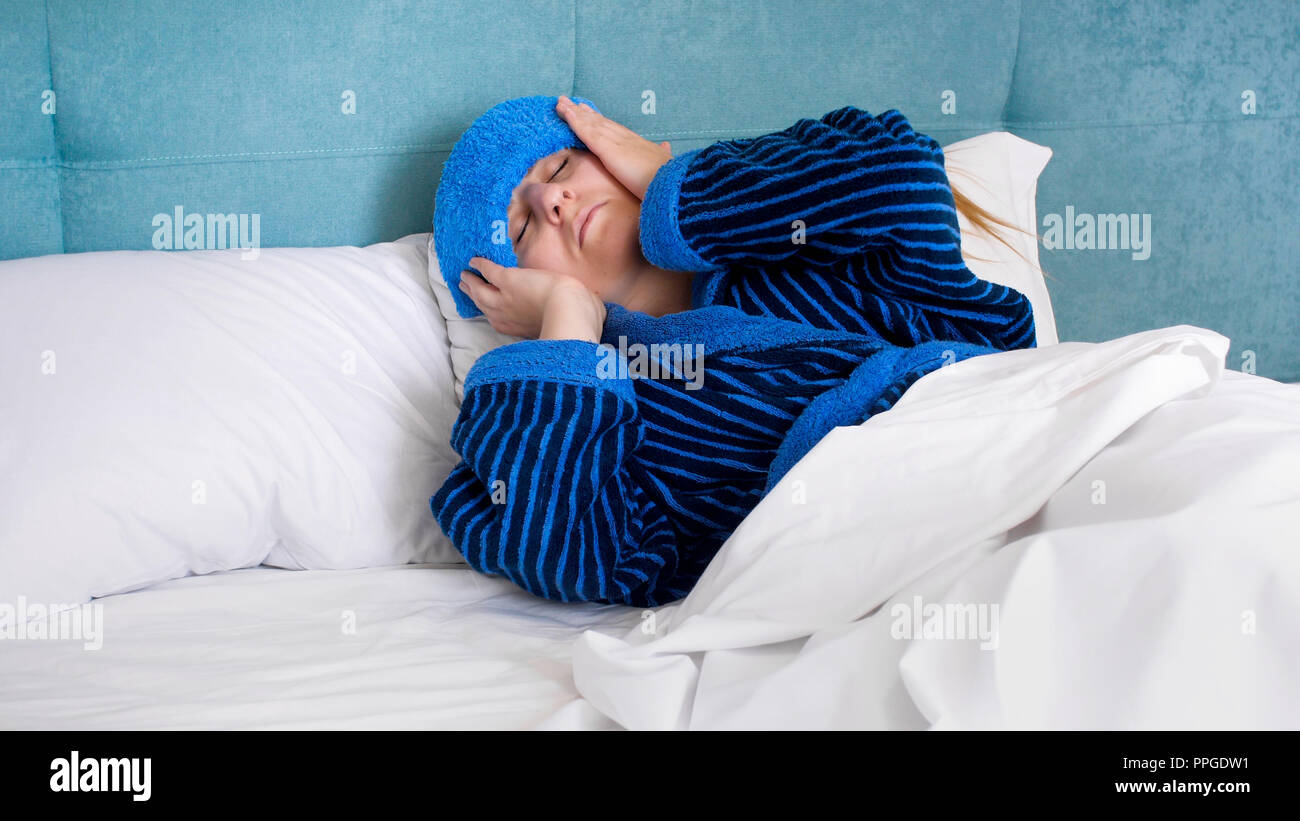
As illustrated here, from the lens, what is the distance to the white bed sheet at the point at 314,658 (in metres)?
0.72

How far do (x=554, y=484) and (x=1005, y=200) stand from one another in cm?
86

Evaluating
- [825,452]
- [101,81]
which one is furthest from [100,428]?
[825,452]

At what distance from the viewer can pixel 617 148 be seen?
1.25 m

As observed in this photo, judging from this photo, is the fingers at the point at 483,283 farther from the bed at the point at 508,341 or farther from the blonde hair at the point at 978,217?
the blonde hair at the point at 978,217

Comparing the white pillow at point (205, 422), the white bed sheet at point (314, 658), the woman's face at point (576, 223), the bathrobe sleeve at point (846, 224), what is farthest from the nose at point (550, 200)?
the white bed sheet at point (314, 658)

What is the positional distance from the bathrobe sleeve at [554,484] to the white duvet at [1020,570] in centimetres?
8

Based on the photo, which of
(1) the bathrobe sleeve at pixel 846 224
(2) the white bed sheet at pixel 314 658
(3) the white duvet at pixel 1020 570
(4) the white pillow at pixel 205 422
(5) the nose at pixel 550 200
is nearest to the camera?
(3) the white duvet at pixel 1020 570

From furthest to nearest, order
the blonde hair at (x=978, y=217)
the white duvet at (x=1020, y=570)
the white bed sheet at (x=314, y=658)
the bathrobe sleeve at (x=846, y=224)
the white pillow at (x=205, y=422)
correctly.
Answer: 1. the blonde hair at (x=978, y=217)
2. the bathrobe sleeve at (x=846, y=224)
3. the white pillow at (x=205, y=422)
4. the white bed sheet at (x=314, y=658)
5. the white duvet at (x=1020, y=570)

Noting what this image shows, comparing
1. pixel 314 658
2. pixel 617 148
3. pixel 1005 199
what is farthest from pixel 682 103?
pixel 314 658

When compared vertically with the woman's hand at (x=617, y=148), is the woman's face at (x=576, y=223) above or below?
below

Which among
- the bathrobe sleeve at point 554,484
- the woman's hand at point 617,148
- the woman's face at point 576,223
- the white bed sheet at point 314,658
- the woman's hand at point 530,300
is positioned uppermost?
the woman's hand at point 617,148

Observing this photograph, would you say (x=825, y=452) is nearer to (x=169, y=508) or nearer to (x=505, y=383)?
(x=505, y=383)

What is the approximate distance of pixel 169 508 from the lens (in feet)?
3.11
